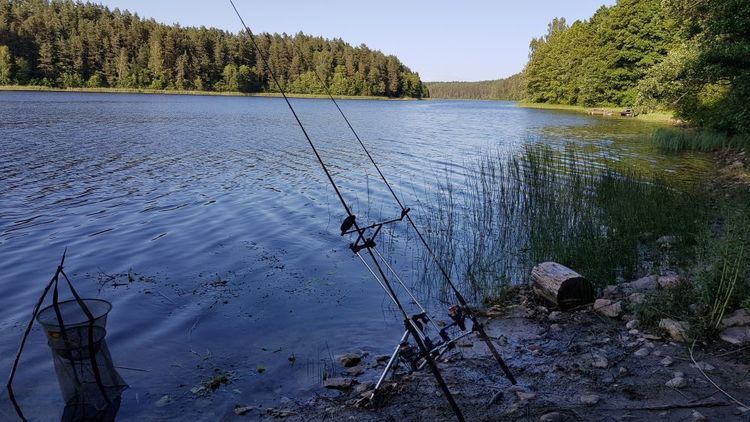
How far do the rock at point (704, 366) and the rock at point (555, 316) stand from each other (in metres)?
1.77

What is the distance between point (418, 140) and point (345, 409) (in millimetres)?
28018

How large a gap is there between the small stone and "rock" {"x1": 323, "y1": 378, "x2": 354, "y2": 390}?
4.93 feet

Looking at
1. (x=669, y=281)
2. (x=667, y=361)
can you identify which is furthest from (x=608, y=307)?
(x=667, y=361)

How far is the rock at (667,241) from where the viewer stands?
8594 mm

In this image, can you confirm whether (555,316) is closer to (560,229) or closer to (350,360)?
(350,360)

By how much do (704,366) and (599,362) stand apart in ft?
2.90

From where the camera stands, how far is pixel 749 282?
5.76 m

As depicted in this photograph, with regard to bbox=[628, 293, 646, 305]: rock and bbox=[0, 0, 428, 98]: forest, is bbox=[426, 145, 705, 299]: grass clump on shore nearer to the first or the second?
bbox=[628, 293, 646, 305]: rock

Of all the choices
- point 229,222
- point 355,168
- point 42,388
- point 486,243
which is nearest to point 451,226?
point 486,243

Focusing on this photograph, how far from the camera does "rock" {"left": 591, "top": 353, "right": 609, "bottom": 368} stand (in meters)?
5.05

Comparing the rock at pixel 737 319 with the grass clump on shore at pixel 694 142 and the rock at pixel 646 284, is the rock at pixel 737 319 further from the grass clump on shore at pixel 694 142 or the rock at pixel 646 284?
the grass clump on shore at pixel 694 142

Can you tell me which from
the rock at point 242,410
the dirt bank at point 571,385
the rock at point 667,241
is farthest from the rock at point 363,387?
the rock at point 667,241

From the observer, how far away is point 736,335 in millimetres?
5074

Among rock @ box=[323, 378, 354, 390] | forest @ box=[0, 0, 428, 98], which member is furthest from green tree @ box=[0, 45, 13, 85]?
rock @ box=[323, 378, 354, 390]
